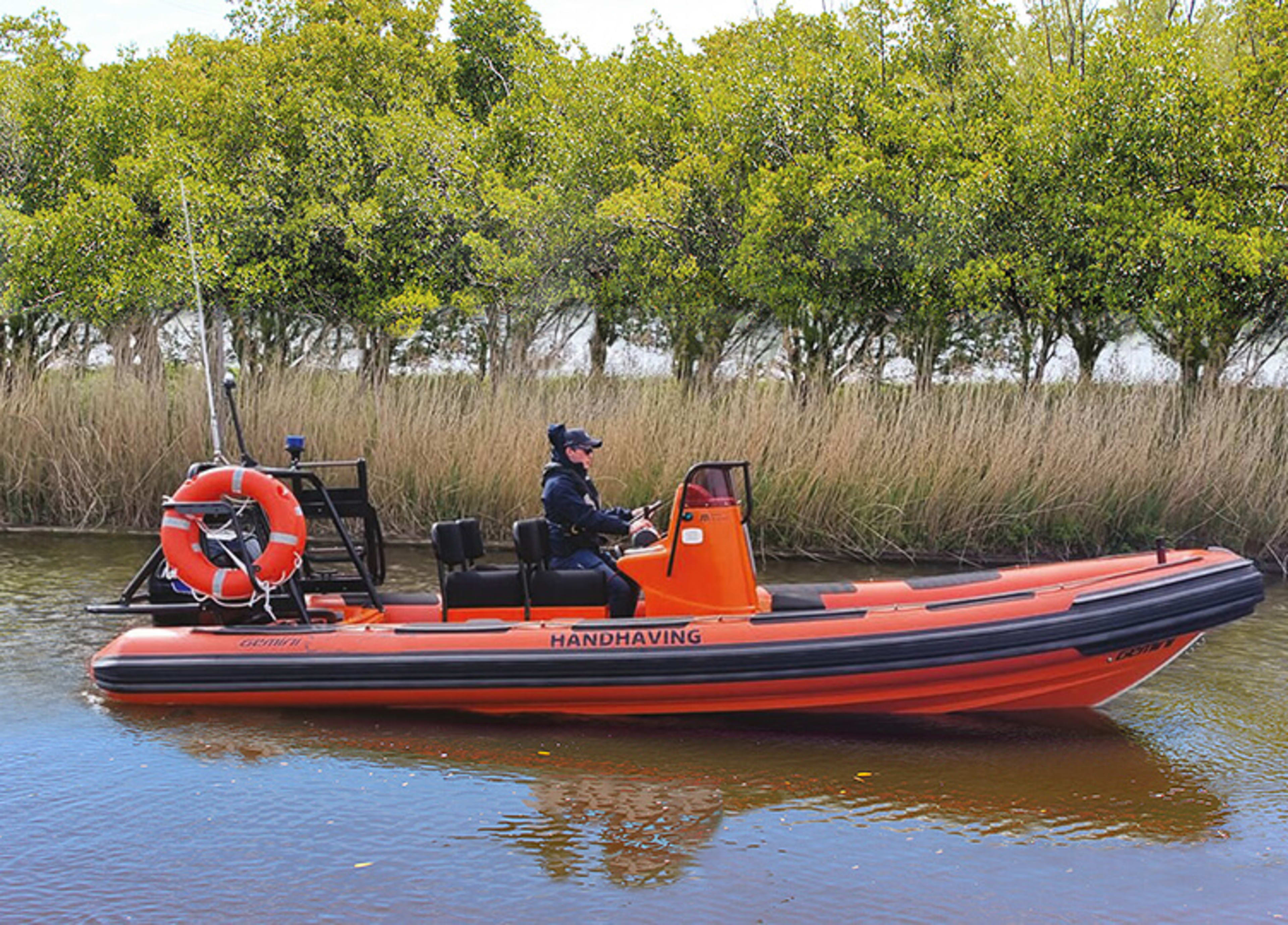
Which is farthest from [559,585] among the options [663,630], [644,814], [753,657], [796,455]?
[796,455]

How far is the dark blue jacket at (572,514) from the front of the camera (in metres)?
6.67

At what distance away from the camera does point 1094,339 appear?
15.3 meters

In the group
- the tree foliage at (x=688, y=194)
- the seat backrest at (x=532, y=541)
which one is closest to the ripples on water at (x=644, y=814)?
the seat backrest at (x=532, y=541)

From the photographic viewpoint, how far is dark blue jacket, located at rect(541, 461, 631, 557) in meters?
6.67

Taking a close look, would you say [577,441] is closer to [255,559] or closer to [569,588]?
[569,588]

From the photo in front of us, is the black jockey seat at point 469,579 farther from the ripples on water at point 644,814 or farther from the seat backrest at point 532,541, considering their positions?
the ripples on water at point 644,814

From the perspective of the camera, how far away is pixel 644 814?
16.9 feet

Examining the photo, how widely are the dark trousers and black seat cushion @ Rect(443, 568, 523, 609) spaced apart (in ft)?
0.73

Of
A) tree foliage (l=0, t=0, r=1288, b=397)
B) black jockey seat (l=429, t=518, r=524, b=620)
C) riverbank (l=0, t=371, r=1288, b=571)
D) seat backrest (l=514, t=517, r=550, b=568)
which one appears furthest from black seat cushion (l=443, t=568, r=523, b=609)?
tree foliage (l=0, t=0, r=1288, b=397)

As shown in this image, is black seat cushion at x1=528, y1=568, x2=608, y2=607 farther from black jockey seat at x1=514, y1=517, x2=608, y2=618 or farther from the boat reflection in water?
the boat reflection in water

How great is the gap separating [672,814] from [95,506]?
8730 mm

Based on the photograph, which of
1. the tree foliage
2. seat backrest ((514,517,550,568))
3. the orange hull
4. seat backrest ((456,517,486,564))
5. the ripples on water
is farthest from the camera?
the tree foliage

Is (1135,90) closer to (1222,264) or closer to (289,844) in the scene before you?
(1222,264)

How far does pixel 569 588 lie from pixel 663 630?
0.68 m
